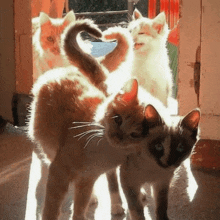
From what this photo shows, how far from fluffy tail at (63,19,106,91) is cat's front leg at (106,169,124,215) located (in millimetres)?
248

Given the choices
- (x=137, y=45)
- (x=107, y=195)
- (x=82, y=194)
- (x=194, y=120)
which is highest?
(x=194, y=120)

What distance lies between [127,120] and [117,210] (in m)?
0.34

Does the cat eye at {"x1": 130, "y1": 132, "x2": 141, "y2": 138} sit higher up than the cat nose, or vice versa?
the cat eye at {"x1": 130, "y1": 132, "x2": 141, "y2": 138}

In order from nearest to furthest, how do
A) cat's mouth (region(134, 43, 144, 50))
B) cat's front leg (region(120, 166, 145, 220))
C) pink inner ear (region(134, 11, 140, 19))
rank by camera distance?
cat's front leg (region(120, 166, 145, 220)), cat's mouth (region(134, 43, 144, 50)), pink inner ear (region(134, 11, 140, 19))

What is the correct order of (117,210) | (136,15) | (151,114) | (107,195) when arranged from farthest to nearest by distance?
(136,15)
(107,195)
(117,210)
(151,114)

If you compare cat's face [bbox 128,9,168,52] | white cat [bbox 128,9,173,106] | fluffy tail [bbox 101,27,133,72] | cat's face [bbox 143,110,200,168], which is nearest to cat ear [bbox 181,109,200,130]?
cat's face [bbox 143,110,200,168]

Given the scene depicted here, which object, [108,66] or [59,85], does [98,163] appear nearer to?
[59,85]

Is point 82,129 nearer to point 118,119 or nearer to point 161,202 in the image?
point 118,119

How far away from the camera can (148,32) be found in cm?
218

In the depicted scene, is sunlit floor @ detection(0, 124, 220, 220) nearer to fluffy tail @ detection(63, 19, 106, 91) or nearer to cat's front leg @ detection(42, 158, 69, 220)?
cat's front leg @ detection(42, 158, 69, 220)

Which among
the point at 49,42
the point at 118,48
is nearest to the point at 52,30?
the point at 49,42

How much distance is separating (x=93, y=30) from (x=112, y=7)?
207 centimetres

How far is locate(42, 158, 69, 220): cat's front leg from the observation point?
2.92 feet

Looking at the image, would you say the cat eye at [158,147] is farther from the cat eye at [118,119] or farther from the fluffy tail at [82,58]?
the fluffy tail at [82,58]
